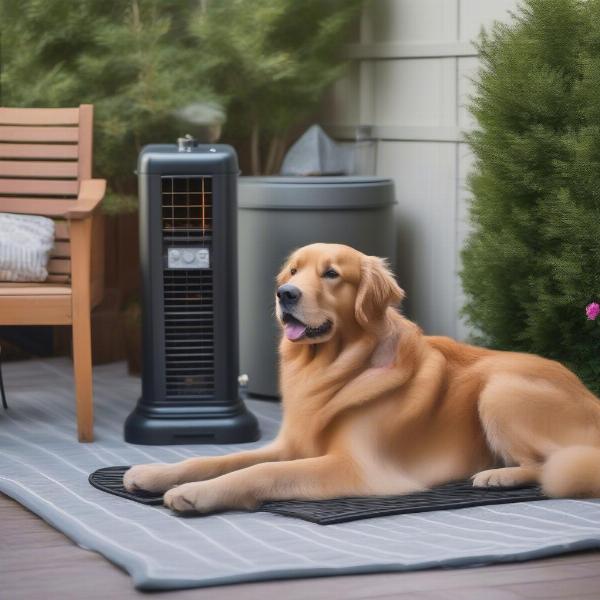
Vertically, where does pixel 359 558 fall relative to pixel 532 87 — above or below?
below

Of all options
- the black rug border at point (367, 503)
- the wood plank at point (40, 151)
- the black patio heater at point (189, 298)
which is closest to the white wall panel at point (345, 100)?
the wood plank at point (40, 151)

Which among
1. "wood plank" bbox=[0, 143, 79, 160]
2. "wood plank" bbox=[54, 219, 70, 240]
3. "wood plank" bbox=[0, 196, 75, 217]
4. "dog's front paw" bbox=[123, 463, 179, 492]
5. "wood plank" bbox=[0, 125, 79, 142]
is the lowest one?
"dog's front paw" bbox=[123, 463, 179, 492]

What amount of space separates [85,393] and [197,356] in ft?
1.39

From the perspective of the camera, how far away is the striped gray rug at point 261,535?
10.2ft

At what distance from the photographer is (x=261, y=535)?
11.2 feet

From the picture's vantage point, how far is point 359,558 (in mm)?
3162

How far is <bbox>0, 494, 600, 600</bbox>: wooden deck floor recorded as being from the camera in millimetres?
2941

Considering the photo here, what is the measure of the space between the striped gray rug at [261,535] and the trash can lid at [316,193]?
134 centimetres

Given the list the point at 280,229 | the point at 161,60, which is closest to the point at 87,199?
the point at 280,229

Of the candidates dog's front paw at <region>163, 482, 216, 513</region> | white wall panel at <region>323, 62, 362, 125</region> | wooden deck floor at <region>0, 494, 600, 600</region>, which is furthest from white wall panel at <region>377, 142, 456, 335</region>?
wooden deck floor at <region>0, 494, 600, 600</region>

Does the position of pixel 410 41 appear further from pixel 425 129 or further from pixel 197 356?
pixel 197 356

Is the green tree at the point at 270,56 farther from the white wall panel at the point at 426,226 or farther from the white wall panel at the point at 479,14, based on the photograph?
the white wall panel at the point at 479,14

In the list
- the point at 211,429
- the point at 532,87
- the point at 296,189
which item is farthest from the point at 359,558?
the point at 296,189

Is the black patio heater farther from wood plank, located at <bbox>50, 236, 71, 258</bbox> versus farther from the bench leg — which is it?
wood plank, located at <bbox>50, 236, 71, 258</bbox>
